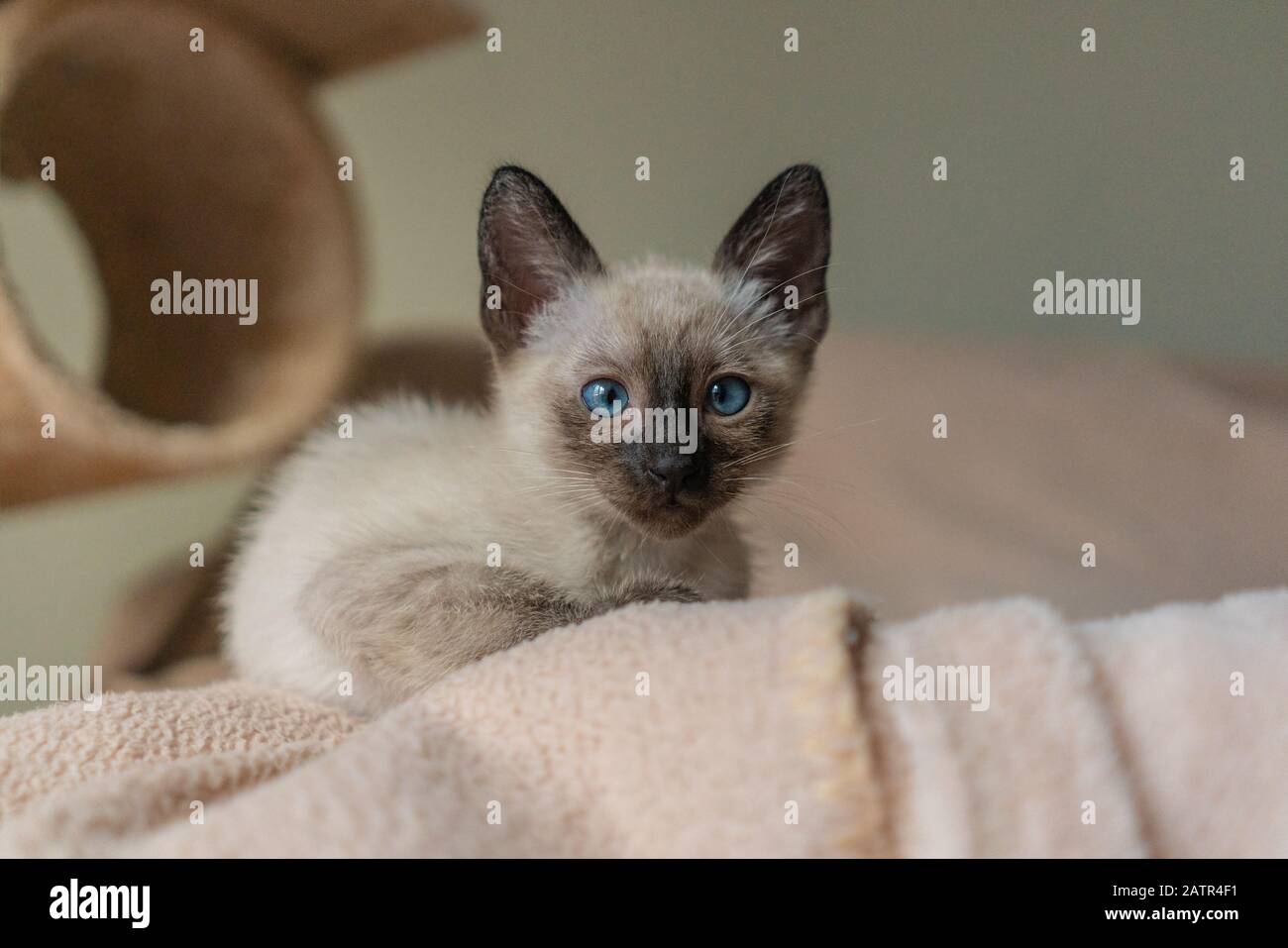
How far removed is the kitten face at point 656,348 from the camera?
1270 millimetres

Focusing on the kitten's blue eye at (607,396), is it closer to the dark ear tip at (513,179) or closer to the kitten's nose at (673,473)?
the kitten's nose at (673,473)

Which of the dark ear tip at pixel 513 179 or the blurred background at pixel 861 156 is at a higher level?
the blurred background at pixel 861 156

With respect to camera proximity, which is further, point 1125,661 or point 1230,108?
point 1230,108

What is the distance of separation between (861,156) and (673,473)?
218cm

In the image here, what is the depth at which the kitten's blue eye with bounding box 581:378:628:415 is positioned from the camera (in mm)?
1324

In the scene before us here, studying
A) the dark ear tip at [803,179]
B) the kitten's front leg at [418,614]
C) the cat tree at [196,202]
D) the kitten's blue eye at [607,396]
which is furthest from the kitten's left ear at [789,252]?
the cat tree at [196,202]

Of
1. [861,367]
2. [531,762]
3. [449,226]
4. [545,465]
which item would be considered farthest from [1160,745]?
[449,226]

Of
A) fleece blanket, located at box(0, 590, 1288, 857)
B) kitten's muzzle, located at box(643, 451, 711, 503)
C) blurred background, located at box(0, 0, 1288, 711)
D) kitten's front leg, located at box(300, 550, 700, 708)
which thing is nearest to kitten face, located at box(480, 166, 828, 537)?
kitten's muzzle, located at box(643, 451, 711, 503)

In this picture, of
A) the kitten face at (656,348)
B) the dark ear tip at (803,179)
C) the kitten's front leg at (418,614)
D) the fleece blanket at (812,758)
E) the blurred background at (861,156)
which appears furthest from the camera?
the blurred background at (861,156)

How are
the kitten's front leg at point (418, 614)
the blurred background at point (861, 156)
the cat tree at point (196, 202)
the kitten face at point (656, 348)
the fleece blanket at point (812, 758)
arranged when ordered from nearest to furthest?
the fleece blanket at point (812, 758) < the kitten's front leg at point (418, 614) < the kitten face at point (656, 348) < the cat tree at point (196, 202) < the blurred background at point (861, 156)

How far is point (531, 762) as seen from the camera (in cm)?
83
